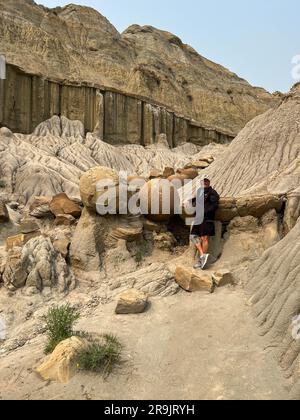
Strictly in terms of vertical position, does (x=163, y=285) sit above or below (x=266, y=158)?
below

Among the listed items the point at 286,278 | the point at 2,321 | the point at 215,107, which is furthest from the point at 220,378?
the point at 215,107

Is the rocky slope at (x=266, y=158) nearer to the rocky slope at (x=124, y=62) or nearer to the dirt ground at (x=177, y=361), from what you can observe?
the dirt ground at (x=177, y=361)

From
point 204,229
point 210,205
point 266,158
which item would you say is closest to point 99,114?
point 266,158

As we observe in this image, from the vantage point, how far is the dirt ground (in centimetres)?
380

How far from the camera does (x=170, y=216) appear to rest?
24.1 feet

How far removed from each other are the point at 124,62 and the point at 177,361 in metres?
39.3

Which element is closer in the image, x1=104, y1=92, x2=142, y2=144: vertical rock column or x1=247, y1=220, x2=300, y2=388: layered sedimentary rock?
x1=247, y1=220, x2=300, y2=388: layered sedimentary rock

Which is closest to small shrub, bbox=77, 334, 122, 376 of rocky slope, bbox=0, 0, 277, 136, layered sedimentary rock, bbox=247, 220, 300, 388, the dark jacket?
layered sedimentary rock, bbox=247, 220, 300, 388

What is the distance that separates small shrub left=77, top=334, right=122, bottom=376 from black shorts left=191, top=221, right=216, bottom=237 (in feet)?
8.96

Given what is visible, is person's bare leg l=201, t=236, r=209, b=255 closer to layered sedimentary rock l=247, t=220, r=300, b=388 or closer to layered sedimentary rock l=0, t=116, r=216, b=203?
layered sedimentary rock l=247, t=220, r=300, b=388

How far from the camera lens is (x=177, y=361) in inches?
170

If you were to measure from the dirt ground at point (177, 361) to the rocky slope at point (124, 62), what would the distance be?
92.4 feet

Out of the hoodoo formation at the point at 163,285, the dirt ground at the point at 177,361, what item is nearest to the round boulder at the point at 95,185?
the hoodoo formation at the point at 163,285

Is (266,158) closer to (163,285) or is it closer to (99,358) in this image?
(163,285)
